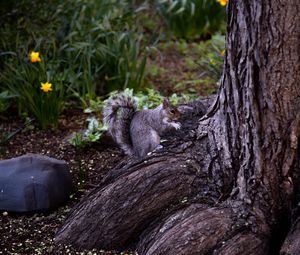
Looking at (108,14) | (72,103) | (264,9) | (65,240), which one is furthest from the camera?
(108,14)

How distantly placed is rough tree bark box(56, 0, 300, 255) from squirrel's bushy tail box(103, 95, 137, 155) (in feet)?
1.70

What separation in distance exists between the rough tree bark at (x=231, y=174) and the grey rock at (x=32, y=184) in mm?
442

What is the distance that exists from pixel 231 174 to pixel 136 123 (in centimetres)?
95

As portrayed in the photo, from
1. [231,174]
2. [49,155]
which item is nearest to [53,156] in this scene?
[49,155]

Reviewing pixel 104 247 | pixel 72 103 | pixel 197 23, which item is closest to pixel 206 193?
pixel 104 247

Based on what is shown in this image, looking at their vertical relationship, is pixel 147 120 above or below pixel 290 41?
below

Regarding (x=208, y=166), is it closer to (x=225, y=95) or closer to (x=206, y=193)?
(x=206, y=193)

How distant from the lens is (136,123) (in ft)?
14.3

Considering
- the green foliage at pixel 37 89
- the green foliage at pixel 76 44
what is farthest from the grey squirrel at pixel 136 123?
the green foliage at pixel 76 44

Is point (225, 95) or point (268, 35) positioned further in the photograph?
point (225, 95)

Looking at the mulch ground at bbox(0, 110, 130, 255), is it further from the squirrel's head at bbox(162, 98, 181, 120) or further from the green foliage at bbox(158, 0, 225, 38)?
the green foliage at bbox(158, 0, 225, 38)

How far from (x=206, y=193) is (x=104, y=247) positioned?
2.09 feet

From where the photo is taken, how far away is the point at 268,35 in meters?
3.26

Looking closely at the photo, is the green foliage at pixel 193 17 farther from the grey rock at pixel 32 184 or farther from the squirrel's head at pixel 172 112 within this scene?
the grey rock at pixel 32 184
